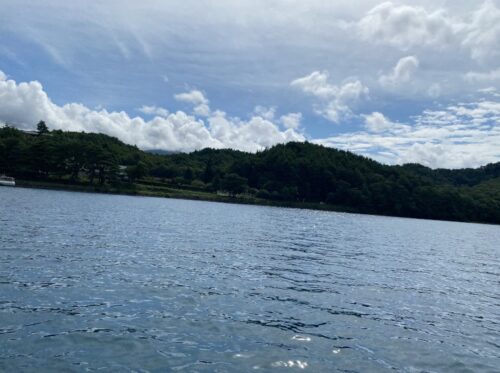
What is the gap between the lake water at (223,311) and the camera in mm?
15953

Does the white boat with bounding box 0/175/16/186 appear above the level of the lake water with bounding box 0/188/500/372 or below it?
above

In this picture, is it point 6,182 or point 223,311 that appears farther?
point 6,182

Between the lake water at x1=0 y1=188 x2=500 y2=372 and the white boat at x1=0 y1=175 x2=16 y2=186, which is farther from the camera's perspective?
the white boat at x1=0 y1=175 x2=16 y2=186

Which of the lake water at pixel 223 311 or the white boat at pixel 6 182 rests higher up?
the white boat at pixel 6 182

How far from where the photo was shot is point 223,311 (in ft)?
71.8

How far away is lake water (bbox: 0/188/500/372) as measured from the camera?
52.3 ft

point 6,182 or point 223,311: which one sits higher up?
point 6,182

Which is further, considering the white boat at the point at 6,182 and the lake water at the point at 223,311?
the white boat at the point at 6,182

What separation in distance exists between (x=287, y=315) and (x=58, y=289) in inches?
502

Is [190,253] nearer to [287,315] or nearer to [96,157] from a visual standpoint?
[287,315]

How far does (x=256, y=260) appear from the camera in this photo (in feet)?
131

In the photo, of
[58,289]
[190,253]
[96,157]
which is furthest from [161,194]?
[58,289]

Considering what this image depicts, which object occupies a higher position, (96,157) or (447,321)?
(96,157)

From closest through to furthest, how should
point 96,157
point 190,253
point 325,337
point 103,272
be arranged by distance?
point 325,337 → point 103,272 → point 190,253 → point 96,157
